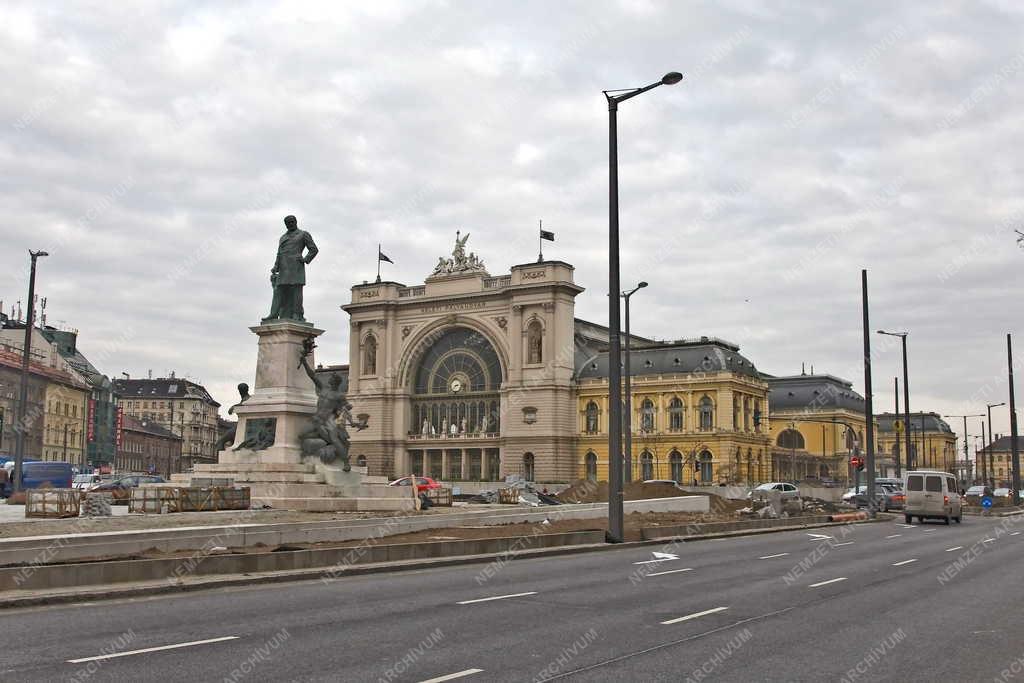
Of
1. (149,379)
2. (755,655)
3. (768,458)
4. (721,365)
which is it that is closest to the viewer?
(755,655)

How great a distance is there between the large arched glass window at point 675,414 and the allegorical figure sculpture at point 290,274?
7665cm

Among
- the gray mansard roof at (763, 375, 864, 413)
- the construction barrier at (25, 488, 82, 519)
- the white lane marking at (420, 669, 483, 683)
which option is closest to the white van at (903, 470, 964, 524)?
the construction barrier at (25, 488, 82, 519)

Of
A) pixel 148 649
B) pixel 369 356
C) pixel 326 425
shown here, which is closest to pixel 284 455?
pixel 326 425

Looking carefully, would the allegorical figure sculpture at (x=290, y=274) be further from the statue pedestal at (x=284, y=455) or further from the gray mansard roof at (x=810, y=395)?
the gray mansard roof at (x=810, y=395)

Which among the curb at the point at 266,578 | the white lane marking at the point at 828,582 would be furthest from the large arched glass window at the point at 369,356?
the white lane marking at the point at 828,582

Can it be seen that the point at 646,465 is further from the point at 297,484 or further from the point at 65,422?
the point at 297,484

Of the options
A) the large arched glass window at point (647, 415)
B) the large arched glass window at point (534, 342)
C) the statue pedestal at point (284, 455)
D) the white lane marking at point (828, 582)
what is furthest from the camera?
the large arched glass window at point (534, 342)

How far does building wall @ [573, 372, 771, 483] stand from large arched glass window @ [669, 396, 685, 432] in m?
0.24

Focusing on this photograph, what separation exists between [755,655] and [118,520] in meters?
16.8

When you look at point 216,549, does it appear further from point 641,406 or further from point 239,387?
point 641,406

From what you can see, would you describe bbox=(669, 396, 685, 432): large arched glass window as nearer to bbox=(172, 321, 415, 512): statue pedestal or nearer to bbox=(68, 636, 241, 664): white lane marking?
bbox=(172, 321, 415, 512): statue pedestal

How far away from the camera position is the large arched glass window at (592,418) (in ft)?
354

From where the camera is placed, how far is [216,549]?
19.7 m

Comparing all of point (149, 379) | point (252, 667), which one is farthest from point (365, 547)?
point (149, 379)
